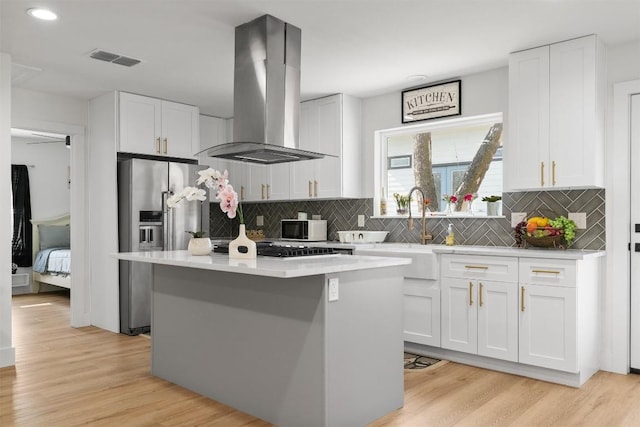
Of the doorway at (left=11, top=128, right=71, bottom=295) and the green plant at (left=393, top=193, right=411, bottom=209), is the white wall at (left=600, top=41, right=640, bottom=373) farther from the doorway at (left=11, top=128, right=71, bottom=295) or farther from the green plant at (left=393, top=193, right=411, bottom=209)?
the doorway at (left=11, top=128, right=71, bottom=295)

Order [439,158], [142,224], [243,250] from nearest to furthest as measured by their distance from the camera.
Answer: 1. [243,250]
2. [439,158]
3. [142,224]

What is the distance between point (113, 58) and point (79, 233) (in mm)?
2153

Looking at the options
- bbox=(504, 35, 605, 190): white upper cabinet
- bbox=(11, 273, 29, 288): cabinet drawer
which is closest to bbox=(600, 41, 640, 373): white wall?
bbox=(504, 35, 605, 190): white upper cabinet

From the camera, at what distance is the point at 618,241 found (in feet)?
11.8

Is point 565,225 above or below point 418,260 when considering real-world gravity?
above

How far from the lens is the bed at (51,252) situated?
6.87 m

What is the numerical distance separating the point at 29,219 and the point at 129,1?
596 cm

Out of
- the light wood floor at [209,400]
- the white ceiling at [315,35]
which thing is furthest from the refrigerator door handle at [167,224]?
the light wood floor at [209,400]

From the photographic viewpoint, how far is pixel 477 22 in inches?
126

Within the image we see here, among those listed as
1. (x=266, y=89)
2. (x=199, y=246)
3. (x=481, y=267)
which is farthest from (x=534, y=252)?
(x=199, y=246)

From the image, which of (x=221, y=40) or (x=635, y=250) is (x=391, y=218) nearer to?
(x=635, y=250)

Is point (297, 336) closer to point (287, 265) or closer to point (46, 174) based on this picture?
point (287, 265)

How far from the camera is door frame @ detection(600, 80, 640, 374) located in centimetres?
357

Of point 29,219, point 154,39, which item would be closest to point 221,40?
point 154,39
